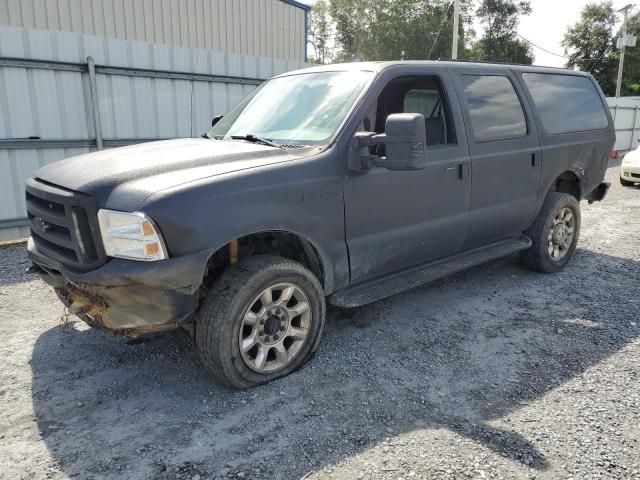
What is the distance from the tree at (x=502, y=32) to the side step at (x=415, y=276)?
4084 cm

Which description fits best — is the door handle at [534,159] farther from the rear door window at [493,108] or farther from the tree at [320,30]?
the tree at [320,30]

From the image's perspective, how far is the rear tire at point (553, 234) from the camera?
206 inches

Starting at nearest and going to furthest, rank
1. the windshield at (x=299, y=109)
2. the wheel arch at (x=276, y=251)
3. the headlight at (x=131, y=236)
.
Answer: the headlight at (x=131, y=236)
the wheel arch at (x=276, y=251)
the windshield at (x=299, y=109)

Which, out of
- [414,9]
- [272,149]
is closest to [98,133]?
[272,149]

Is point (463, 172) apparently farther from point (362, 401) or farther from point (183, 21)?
point (183, 21)

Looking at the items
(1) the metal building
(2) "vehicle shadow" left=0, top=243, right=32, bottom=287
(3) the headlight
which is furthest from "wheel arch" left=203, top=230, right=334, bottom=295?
(1) the metal building

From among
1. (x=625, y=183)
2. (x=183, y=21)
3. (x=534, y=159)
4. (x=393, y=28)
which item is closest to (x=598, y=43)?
(x=393, y=28)

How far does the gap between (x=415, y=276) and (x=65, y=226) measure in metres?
2.54

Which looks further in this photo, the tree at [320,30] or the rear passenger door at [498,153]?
the tree at [320,30]

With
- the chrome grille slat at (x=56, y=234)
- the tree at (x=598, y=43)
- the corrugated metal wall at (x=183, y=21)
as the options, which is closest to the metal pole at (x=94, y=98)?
the corrugated metal wall at (x=183, y=21)

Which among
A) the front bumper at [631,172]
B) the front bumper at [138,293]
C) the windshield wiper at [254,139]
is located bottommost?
the front bumper at [631,172]

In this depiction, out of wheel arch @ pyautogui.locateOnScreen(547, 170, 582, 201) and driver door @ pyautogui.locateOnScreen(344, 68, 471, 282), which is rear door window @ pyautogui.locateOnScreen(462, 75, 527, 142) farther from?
wheel arch @ pyautogui.locateOnScreen(547, 170, 582, 201)

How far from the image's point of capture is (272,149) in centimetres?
344

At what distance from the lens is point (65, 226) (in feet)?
9.72
